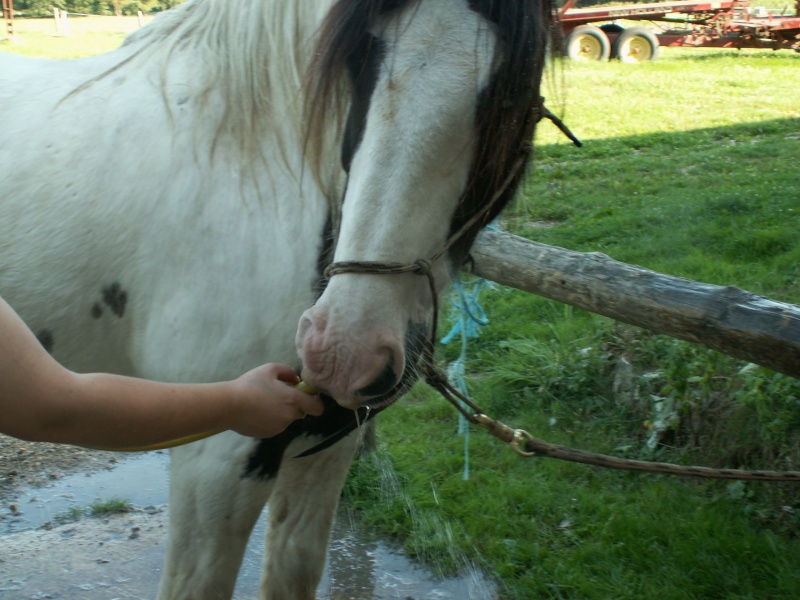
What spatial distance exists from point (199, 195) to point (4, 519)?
7.48ft

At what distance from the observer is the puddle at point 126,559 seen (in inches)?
118

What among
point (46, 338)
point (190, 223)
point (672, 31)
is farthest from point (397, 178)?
point (672, 31)

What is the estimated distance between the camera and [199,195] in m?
1.86

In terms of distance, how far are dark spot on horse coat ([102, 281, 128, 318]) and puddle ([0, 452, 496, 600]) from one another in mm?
1506

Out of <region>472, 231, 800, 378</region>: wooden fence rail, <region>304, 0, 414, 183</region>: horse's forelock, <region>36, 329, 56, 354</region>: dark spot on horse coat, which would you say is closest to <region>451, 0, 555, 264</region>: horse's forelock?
<region>304, 0, 414, 183</region>: horse's forelock

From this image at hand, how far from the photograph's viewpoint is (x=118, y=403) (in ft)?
4.25

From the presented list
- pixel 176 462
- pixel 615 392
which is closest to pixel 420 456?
pixel 615 392

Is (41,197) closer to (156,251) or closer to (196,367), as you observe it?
(156,251)

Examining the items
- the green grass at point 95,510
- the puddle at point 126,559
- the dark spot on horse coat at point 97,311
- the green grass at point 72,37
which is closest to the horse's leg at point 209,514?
the dark spot on horse coat at point 97,311

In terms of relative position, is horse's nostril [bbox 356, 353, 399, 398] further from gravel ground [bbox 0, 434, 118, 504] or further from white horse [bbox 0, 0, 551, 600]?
gravel ground [bbox 0, 434, 118, 504]

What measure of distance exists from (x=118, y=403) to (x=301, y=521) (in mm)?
1158

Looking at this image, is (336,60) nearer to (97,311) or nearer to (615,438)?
(97,311)

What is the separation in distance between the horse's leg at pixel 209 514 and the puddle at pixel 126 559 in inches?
46.6

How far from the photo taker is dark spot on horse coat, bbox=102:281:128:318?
1909mm
